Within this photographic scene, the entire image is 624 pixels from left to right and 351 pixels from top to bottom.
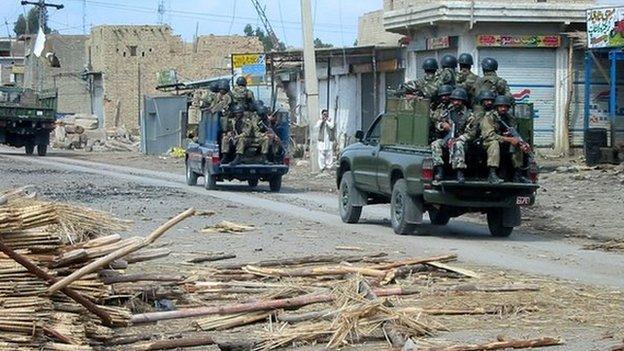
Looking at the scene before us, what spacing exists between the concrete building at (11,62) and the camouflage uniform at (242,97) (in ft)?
171

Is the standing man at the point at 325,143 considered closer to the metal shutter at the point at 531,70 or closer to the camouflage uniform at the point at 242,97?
the metal shutter at the point at 531,70

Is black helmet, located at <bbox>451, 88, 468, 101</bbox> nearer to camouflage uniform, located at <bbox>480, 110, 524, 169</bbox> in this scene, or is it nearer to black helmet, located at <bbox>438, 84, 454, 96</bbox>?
black helmet, located at <bbox>438, 84, 454, 96</bbox>

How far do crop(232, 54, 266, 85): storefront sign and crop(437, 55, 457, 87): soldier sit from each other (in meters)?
23.9

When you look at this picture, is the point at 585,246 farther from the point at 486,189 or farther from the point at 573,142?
the point at 573,142

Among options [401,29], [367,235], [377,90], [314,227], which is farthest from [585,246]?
[377,90]

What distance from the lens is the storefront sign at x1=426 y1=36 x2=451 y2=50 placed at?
1417 inches

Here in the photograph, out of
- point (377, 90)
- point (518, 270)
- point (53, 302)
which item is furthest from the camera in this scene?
point (377, 90)

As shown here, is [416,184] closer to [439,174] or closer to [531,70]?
[439,174]

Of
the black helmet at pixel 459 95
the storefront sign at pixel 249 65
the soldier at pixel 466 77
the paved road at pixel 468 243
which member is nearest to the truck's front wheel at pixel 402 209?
the paved road at pixel 468 243

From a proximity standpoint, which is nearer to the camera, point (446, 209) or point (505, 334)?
point (505, 334)

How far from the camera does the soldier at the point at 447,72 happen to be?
1802 centimetres

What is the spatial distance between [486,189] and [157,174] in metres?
19.3

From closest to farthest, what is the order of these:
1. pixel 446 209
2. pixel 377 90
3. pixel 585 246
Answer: pixel 585 246 < pixel 446 209 < pixel 377 90

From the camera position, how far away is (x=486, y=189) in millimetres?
16562
